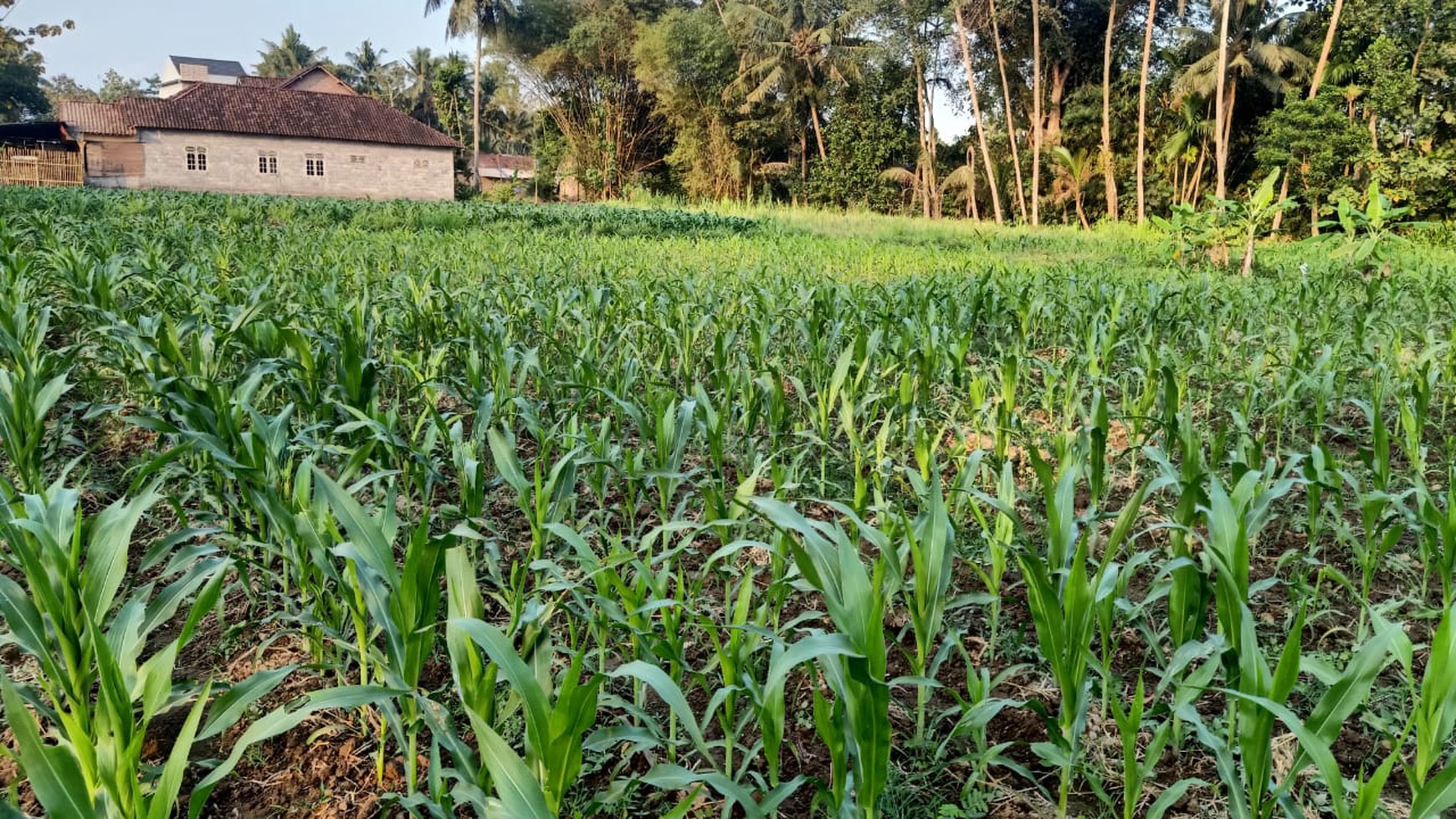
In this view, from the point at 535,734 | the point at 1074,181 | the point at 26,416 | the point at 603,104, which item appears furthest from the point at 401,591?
the point at 603,104

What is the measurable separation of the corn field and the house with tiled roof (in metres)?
27.5

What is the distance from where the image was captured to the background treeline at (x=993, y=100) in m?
19.4

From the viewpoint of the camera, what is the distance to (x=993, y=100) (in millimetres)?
29469

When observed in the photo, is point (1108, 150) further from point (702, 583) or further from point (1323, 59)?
point (702, 583)

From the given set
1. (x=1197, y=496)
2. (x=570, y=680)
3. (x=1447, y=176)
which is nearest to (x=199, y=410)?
(x=570, y=680)

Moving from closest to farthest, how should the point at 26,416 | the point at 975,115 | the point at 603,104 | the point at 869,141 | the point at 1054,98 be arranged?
the point at 26,416
the point at 975,115
the point at 1054,98
the point at 869,141
the point at 603,104

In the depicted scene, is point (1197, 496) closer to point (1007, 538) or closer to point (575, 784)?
point (1007, 538)

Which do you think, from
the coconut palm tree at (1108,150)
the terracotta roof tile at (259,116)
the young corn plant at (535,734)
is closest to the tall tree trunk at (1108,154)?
the coconut palm tree at (1108,150)

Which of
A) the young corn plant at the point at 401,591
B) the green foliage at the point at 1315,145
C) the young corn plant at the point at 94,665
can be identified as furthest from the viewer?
Result: the green foliage at the point at 1315,145

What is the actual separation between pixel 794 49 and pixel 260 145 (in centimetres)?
1884

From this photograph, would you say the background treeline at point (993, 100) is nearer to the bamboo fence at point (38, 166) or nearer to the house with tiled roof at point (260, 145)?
the house with tiled roof at point (260, 145)

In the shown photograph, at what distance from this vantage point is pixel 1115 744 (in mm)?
1729

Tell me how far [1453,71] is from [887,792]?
2392cm

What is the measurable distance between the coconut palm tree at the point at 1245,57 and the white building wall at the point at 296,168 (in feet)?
79.0
